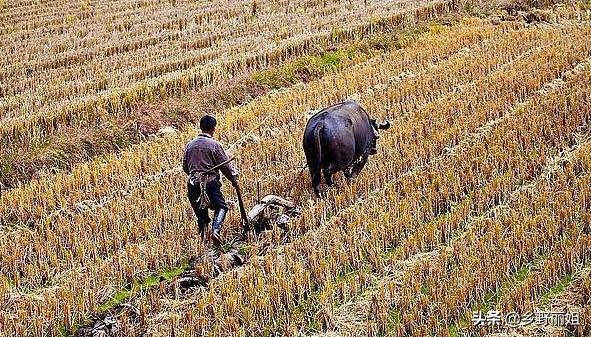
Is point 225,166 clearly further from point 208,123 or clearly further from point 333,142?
point 333,142

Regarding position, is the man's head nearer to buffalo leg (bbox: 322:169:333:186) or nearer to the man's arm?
the man's arm

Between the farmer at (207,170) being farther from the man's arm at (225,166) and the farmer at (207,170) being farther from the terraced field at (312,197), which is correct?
the terraced field at (312,197)

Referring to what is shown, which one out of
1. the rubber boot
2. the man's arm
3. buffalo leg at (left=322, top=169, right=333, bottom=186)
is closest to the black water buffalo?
buffalo leg at (left=322, top=169, right=333, bottom=186)

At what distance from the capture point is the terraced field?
6070 millimetres

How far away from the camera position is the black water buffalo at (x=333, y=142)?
27.0 feet

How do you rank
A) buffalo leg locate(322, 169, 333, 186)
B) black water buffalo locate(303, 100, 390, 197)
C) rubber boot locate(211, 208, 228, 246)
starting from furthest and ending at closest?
buffalo leg locate(322, 169, 333, 186), black water buffalo locate(303, 100, 390, 197), rubber boot locate(211, 208, 228, 246)

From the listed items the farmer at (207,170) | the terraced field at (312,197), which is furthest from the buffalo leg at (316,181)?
the farmer at (207,170)

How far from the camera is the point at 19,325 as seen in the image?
602 cm

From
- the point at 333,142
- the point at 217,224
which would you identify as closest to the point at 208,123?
the point at 217,224

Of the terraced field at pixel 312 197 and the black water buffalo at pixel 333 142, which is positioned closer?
the terraced field at pixel 312 197

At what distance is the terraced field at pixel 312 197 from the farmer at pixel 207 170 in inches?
17.4

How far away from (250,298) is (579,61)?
31.8ft

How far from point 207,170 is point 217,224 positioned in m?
0.56

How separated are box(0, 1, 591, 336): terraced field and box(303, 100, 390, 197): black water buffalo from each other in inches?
10.7
